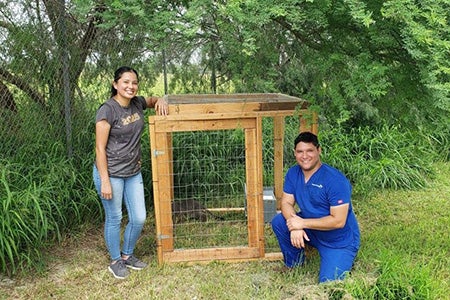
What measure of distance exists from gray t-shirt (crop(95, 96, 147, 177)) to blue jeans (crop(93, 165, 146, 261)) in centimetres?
10

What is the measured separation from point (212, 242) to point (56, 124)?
1.95 meters

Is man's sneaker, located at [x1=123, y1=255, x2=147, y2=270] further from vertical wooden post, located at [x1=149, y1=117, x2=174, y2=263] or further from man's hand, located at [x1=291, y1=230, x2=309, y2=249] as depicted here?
man's hand, located at [x1=291, y1=230, x2=309, y2=249]

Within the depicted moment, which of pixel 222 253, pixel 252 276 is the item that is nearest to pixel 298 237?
pixel 252 276

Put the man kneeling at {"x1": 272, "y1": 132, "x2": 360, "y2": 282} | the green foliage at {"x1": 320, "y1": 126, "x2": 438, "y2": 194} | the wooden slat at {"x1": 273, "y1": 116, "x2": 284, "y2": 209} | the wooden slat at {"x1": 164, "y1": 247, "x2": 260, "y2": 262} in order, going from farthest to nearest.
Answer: the green foliage at {"x1": 320, "y1": 126, "x2": 438, "y2": 194}, the wooden slat at {"x1": 273, "y1": 116, "x2": 284, "y2": 209}, the wooden slat at {"x1": 164, "y1": 247, "x2": 260, "y2": 262}, the man kneeling at {"x1": 272, "y1": 132, "x2": 360, "y2": 282}

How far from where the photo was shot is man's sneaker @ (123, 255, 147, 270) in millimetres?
3803

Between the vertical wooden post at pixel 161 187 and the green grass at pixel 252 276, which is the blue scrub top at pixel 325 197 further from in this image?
the vertical wooden post at pixel 161 187

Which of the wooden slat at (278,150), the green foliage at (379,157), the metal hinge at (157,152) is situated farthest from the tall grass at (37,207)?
the green foliage at (379,157)

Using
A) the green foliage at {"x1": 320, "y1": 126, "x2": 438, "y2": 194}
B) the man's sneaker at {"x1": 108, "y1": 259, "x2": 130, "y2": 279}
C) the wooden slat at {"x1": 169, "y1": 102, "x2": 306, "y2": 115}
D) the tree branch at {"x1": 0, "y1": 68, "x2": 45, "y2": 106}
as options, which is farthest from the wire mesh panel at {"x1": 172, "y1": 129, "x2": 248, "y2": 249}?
the tree branch at {"x1": 0, "y1": 68, "x2": 45, "y2": 106}

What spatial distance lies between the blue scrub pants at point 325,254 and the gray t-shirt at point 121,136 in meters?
1.23

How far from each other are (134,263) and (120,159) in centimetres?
92

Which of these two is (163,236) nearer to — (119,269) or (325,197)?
(119,269)

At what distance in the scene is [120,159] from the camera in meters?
3.50

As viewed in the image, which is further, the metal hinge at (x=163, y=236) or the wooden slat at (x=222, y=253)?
the wooden slat at (x=222, y=253)

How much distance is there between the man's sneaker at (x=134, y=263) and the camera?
3803mm
